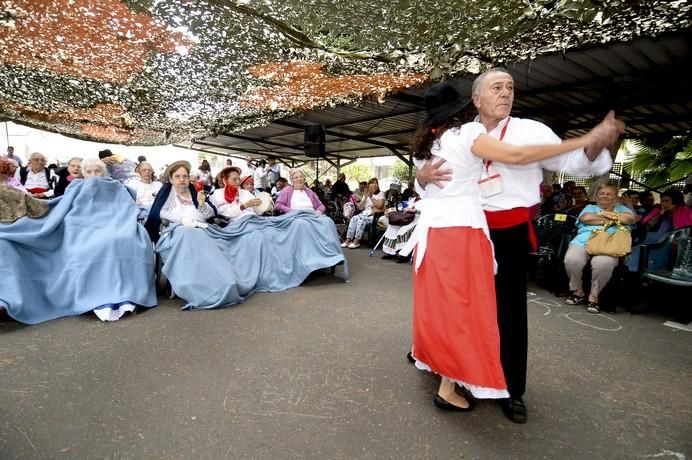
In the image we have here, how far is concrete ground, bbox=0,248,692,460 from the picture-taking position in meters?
1.52

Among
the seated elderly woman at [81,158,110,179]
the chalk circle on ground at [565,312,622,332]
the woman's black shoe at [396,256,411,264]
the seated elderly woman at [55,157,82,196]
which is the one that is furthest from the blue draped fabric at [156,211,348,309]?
the chalk circle on ground at [565,312,622,332]

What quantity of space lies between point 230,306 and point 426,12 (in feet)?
9.38

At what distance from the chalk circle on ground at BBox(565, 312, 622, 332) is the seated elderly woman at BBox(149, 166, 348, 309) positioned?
102 inches

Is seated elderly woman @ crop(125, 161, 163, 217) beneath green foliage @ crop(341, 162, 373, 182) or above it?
beneath

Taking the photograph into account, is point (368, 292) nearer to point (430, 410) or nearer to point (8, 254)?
point (430, 410)

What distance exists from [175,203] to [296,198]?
165cm

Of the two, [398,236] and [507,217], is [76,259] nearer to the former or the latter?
[507,217]

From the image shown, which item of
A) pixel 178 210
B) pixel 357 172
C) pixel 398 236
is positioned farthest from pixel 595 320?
pixel 357 172

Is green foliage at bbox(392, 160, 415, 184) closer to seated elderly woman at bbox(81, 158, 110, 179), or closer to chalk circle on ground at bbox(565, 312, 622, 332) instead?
chalk circle on ground at bbox(565, 312, 622, 332)

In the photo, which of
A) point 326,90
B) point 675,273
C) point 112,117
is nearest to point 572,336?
point 675,273

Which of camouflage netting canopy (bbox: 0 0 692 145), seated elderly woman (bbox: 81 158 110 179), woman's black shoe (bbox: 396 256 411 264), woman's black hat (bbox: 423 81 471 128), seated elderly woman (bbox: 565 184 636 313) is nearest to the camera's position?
woman's black hat (bbox: 423 81 471 128)

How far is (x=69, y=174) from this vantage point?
470 cm

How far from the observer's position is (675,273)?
3.38 m

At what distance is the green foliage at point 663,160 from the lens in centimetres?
603
